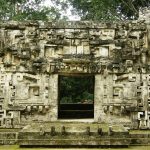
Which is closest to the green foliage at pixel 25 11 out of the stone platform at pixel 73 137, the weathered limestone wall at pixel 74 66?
the weathered limestone wall at pixel 74 66

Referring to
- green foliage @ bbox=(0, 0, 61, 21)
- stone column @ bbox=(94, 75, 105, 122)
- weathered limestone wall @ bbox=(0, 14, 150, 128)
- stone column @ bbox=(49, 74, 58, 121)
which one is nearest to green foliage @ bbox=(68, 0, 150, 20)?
green foliage @ bbox=(0, 0, 61, 21)

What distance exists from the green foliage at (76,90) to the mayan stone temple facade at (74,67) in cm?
1111

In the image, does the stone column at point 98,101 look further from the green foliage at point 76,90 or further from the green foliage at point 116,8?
the green foliage at point 76,90

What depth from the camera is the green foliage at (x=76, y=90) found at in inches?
924

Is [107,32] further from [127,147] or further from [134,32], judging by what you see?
[127,147]

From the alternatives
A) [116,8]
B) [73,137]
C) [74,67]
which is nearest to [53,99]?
[74,67]

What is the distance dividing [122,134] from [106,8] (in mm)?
14161

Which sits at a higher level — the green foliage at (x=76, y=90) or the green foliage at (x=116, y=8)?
the green foliage at (x=116, y=8)

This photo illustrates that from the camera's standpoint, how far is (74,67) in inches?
475

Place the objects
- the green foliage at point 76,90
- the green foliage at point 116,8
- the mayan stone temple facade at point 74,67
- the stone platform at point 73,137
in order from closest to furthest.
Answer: the stone platform at point 73,137
the mayan stone temple facade at point 74,67
the green foliage at point 116,8
the green foliage at point 76,90

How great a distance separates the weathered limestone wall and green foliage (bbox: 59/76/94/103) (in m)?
11.1

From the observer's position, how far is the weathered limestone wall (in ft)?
38.9

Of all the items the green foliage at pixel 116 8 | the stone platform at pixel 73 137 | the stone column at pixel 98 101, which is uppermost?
the green foliage at pixel 116 8

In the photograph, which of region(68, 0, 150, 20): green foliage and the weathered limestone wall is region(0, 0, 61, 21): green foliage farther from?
the weathered limestone wall
